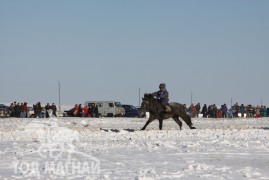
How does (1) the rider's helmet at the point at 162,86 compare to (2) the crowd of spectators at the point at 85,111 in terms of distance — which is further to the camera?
(2) the crowd of spectators at the point at 85,111

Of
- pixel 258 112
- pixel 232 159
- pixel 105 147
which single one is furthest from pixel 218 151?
pixel 258 112

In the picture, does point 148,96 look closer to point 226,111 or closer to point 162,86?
point 162,86

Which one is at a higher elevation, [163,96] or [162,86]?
[162,86]

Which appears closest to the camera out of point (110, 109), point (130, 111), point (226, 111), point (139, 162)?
point (139, 162)

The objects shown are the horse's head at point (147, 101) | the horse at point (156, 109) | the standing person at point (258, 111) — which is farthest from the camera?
the standing person at point (258, 111)

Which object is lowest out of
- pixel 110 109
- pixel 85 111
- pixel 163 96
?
pixel 163 96

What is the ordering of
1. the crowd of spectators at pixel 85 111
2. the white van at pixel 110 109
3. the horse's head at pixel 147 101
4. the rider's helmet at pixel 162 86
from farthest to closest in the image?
the white van at pixel 110 109 < the crowd of spectators at pixel 85 111 < the horse's head at pixel 147 101 < the rider's helmet at pixel 162 86

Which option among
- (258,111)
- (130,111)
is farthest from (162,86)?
(258,111)

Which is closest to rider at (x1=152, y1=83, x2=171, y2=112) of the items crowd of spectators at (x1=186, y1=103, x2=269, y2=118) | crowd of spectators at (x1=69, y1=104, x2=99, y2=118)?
crowd of spectators at (x1=69, y1=104, x2=99, y2=118)

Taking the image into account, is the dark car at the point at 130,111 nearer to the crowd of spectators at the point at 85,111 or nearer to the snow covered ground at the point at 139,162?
the crowd of spectators at the point at 85,111

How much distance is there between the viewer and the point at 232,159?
473 inches

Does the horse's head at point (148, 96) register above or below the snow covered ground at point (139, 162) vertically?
above

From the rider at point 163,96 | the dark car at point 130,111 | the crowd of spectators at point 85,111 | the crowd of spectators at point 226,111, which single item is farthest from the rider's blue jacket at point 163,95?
the dark car at point 130,111

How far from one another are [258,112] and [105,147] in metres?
48.8
